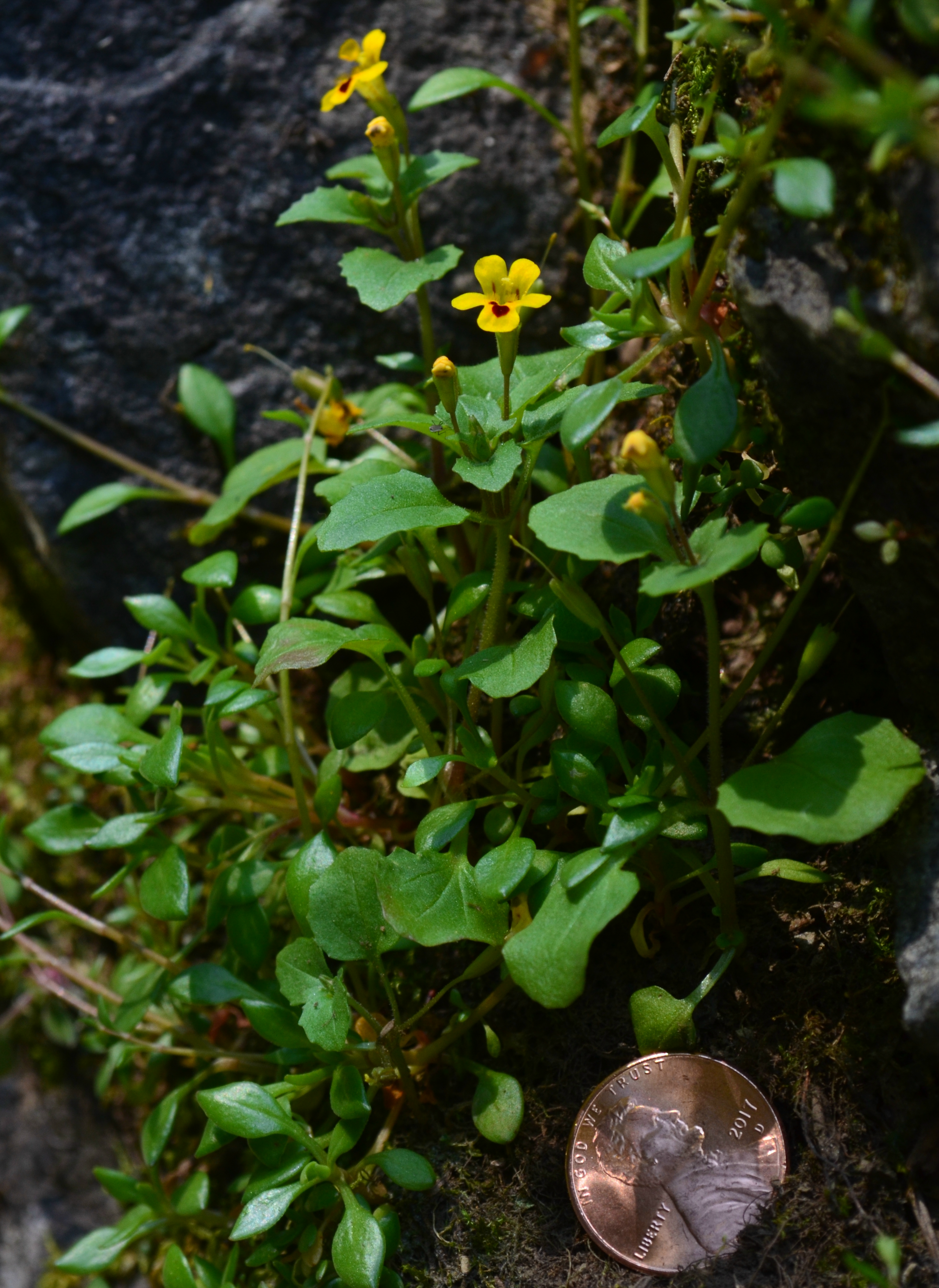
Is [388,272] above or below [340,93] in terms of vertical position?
below

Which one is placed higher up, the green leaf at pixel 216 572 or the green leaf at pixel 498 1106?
the green leaf at pixel 216 572

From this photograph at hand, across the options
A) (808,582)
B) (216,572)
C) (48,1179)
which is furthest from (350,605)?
(48,1179)

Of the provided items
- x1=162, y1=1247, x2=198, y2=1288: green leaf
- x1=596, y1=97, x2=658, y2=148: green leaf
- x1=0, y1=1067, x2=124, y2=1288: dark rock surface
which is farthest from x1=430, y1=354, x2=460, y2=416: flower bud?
x1=0, y1=1067, x2=124, y2=1288: dark rock surface

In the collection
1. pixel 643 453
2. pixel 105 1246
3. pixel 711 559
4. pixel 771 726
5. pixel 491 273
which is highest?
pixel 491 273

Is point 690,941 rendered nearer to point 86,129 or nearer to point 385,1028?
point 385,1028

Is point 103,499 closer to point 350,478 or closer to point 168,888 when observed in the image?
point 350,478

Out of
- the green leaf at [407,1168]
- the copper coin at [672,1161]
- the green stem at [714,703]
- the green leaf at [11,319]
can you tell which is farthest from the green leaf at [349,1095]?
the green leaf at [11,319]

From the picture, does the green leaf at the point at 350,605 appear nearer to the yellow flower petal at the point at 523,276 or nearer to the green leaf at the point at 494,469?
the green leaf at the point at 494,469
